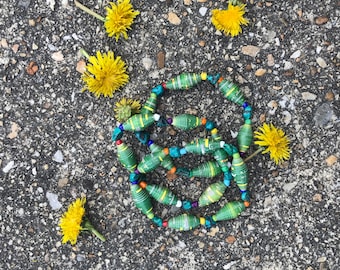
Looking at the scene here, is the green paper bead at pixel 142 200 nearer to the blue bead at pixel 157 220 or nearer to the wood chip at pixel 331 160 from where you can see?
the blue bead at pixel 157 220

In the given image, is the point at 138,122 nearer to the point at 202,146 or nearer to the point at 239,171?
the point at 202,146

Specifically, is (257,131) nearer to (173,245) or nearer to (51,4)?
(173,245)

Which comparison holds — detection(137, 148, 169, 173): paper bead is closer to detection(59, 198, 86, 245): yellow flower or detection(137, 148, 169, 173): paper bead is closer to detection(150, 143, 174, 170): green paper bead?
detection(150, 143, 174, 170): green paper bead

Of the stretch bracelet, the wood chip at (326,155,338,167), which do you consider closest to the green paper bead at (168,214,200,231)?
the stretch bracelet

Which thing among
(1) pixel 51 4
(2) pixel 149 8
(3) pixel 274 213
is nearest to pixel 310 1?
(2) pixel 149 8

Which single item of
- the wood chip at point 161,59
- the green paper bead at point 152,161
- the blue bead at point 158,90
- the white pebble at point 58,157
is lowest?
the white pebble at point 58,157

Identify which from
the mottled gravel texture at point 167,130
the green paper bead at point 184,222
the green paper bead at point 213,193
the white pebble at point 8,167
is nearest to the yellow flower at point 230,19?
the mottled gravel texture at point 167,130
